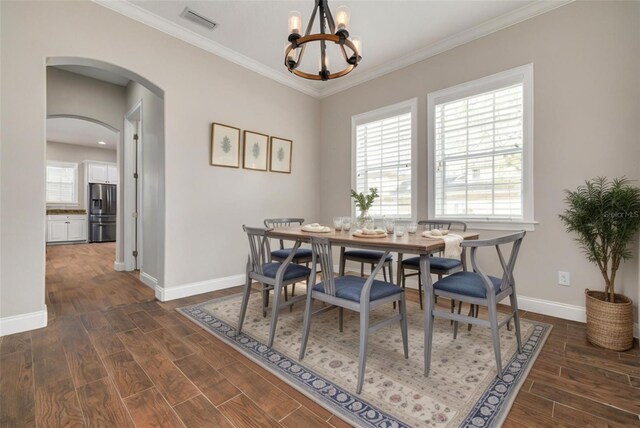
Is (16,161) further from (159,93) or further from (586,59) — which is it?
(586,59)

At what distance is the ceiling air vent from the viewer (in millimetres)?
2828

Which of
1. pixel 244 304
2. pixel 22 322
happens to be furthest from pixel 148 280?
pixel 244 304

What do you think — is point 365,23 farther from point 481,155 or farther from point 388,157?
point 481,155

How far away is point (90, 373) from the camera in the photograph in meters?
1.72

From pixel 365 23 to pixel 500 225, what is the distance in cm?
256

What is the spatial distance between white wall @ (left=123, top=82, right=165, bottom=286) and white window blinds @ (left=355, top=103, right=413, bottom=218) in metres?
2.65

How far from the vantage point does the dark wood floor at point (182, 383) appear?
1360 mm

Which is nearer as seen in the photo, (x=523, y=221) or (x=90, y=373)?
(x=90, y=373)

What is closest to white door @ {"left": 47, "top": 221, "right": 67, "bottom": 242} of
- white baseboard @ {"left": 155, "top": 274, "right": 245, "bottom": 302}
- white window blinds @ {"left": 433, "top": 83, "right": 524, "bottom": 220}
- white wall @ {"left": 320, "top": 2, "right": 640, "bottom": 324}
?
white baseboard @ {"left": 155, "top": 274, "right": 245, "bottom": 302}

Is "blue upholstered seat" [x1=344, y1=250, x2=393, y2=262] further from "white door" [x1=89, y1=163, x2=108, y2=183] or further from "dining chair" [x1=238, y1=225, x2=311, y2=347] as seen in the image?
"white door" [x1=89, y1=163, x2=108, y2=183]

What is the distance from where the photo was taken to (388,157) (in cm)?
393

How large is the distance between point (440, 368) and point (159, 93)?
144 inches

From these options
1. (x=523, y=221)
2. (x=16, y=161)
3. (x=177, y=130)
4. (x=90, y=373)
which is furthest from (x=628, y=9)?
(x=16, y=161)

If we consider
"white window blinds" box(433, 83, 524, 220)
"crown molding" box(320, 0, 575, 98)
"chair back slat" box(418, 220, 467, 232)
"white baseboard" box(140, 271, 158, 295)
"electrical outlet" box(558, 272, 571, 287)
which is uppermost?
"crown molding" box(320, 0, 575, 98)
